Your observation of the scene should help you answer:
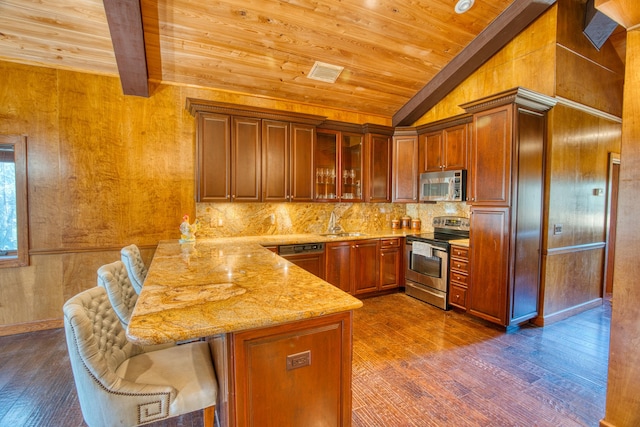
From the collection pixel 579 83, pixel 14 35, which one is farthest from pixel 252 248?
pixel 579 83

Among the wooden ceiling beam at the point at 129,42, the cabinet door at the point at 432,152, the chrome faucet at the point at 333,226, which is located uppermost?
the wooden ceiling beam at the point at 129,42

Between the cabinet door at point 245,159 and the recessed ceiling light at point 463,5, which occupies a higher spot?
the recessed ceiling light at point 463,5

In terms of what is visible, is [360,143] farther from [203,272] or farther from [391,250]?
[203,272]

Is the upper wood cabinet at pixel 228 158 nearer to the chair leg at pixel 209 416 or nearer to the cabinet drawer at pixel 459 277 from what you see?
the chair leg at pixel 209 416

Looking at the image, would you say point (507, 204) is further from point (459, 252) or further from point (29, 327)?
point (29, 327)

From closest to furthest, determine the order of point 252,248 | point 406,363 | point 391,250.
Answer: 1. point 406,363
2. point 252,248
3. point 391,250

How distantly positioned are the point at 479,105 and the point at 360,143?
1.74m

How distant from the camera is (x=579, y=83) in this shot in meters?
3.77

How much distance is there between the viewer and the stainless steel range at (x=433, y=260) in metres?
4.02

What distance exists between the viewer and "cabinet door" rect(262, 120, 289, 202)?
401cm

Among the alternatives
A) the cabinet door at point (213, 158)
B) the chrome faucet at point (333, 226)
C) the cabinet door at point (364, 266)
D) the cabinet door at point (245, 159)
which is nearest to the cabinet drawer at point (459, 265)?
the cabinet door at point (364, 266)

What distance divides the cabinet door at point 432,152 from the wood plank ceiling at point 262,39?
0.69 meters

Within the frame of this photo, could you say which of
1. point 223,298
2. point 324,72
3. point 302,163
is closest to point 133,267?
point 223,298

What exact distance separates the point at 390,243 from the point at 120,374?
3719mm
